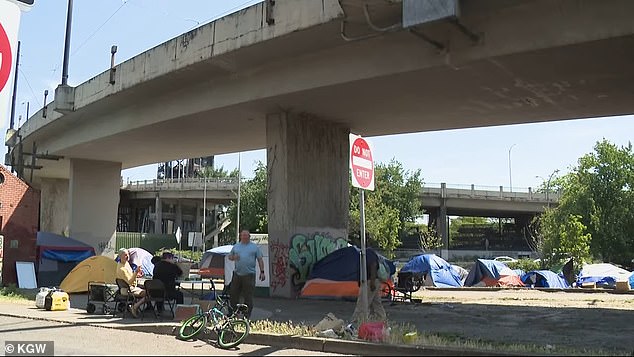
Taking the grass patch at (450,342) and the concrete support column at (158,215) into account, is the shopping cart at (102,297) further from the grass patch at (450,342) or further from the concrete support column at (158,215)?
the concrete support column at (158,215)

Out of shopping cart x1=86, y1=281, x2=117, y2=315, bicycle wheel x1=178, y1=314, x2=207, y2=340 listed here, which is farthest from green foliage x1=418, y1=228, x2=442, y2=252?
bicycle wheel x1=178, y1=314, x2=207, y2=340

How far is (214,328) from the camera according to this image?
10180mm

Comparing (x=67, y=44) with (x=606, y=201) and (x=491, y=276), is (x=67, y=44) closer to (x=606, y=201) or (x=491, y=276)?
(x=491, y=276)

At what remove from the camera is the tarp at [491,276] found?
2933 centimetres

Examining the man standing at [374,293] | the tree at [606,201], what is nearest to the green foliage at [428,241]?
the tree at [606,201]

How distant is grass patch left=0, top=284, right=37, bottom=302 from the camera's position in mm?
18859

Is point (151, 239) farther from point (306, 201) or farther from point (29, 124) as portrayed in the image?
point (306, 201)

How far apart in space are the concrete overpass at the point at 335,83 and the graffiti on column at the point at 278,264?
73 millimetres

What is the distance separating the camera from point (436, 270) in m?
30.3

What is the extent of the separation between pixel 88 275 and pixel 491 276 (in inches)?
728

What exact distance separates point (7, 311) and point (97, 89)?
9.42m

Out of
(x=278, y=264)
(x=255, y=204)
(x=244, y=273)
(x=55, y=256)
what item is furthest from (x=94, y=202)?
(x=255, y=204)

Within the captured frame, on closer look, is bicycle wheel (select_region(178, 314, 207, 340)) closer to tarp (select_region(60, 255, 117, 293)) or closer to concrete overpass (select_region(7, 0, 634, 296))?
concrete overpass (select_region(7, 0, 634, 296))

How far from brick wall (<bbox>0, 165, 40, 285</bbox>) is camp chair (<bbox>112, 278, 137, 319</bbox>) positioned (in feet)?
38.5
